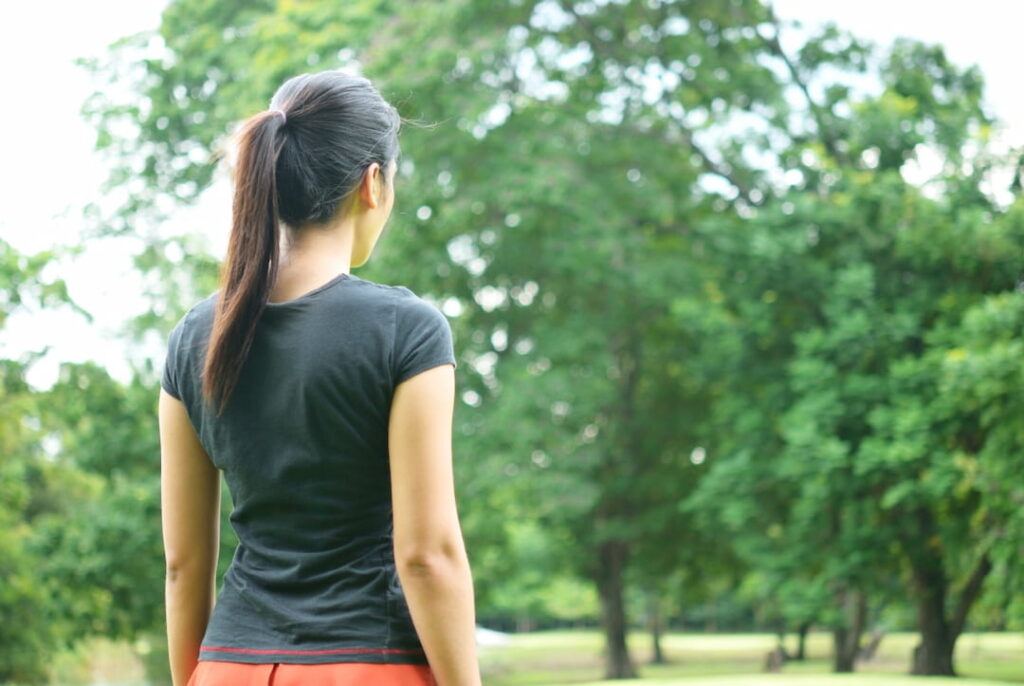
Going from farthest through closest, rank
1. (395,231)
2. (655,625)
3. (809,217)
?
(655,625), (395,231), (809,217)

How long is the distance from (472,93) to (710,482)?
19.7 feet

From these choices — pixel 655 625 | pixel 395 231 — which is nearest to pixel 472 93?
pixel 395 231

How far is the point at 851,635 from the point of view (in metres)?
20.3

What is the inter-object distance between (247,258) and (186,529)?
40 centimetres

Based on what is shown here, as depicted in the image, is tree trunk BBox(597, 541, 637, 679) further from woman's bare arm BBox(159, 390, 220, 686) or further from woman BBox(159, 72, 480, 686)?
woman BBox(159, 72, 480, 686)

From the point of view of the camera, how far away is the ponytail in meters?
1.53

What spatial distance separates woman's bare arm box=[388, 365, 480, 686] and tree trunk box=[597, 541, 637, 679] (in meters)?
21.5

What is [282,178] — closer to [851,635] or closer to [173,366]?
[173,366]

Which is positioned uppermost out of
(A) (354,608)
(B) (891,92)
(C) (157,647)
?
(A) (354,608)

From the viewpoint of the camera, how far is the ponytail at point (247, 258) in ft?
5.02

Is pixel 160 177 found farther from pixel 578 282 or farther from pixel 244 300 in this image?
pixel 244 300

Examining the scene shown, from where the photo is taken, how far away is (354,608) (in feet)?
4.79

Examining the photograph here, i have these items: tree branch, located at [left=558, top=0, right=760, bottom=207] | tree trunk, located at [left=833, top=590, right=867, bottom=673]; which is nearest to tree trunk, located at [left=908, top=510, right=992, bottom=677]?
tree trunk, located at [left=833, top=590, right=867, bottom=673]

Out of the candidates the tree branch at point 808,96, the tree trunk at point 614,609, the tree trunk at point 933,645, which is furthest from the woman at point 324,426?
the tree trunk at point 614,609
